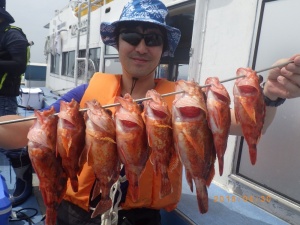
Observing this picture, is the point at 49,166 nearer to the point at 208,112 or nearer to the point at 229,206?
the point at 208,112

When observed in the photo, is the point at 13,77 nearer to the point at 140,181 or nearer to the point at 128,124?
the point at 140,181

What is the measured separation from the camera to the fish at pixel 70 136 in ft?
4.34

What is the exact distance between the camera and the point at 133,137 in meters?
1.34

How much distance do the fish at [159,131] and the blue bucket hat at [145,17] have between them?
2.54 feet

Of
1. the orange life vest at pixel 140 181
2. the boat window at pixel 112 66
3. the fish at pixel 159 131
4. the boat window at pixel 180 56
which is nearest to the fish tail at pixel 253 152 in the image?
the fish at pixel 159 131

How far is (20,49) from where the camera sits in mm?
3387

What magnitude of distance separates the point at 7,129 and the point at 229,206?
2008 mm

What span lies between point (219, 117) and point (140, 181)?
90cm

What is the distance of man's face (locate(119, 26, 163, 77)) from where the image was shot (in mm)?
2006

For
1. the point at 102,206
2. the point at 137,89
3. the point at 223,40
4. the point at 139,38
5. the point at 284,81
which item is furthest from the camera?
the point at 223,40

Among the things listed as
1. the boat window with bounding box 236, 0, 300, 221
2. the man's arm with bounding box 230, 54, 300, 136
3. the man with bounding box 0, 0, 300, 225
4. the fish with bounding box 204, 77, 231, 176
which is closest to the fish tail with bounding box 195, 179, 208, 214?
the fish with bounding box 204, 77, 231, 176

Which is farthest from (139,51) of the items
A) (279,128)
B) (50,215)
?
(279,128)

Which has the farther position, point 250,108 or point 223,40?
point 223,40

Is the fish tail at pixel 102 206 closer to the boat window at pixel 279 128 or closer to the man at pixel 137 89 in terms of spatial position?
the man at pixel 137 89
